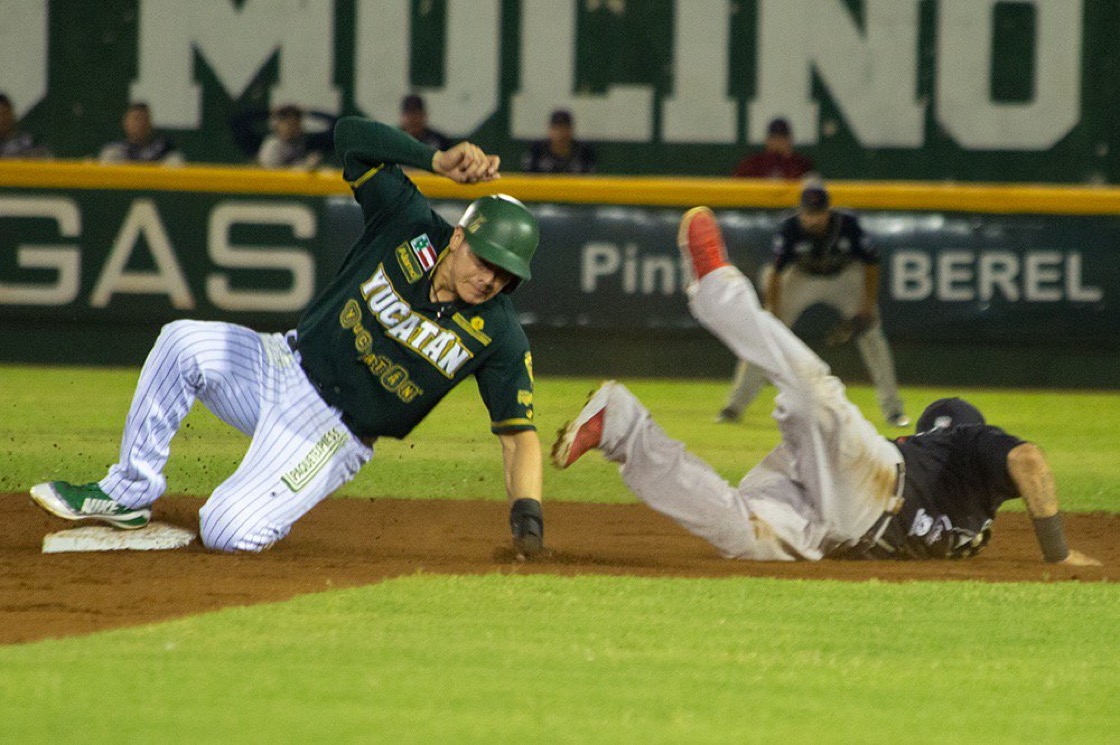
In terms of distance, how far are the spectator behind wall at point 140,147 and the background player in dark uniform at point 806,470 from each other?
378 inches

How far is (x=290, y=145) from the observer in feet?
47.7

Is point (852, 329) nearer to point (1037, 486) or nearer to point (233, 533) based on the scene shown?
point (1037, 486)

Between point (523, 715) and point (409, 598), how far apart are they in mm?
1554

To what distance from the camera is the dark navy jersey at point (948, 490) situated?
20.8ft

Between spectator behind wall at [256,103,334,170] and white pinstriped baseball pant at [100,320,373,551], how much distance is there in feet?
25.5

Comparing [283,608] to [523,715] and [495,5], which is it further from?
[495,5]

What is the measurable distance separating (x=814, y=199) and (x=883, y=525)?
19.9 ft

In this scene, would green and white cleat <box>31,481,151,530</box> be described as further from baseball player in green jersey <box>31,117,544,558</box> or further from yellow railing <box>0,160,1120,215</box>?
yellow railing <box>0,160,1120,215</box>

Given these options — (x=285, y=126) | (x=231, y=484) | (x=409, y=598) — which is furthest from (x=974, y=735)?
(x=285, y=126)

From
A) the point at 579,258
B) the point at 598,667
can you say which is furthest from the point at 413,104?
the point at 598,667

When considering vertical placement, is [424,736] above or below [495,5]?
below

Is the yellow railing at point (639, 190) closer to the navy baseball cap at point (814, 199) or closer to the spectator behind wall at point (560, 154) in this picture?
the spectator behind wall at point (560, 154)

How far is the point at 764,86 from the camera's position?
17.2 m

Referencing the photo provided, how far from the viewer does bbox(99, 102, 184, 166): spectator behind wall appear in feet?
49.1
